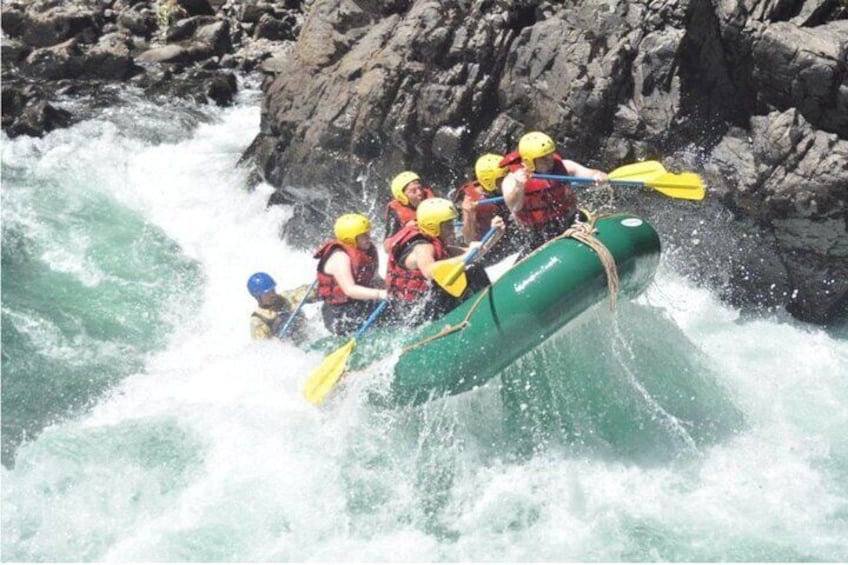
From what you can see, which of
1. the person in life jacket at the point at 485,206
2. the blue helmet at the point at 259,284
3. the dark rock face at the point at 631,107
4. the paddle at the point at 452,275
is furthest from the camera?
the blue helmet at the point at 259,284

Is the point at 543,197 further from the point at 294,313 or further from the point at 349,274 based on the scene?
the point at 294,313

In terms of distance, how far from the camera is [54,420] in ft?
23.3

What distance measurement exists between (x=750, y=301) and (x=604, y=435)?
8.05 feet

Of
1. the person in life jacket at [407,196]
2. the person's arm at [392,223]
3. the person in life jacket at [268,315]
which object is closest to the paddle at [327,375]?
the person in life jacket at [268,315]

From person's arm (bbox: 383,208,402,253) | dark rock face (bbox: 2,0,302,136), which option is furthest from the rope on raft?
dark rock face (bbox: 2,0,302,136)

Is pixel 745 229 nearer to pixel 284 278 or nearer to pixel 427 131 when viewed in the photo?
pixel 427 131

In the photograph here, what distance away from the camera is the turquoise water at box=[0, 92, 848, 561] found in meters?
5.64

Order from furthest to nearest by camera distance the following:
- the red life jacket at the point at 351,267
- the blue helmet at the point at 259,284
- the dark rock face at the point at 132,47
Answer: the dark rock face at the point at 132,47, the blue helmet at the point at 259,284, the red life jacket at the point at 351,267

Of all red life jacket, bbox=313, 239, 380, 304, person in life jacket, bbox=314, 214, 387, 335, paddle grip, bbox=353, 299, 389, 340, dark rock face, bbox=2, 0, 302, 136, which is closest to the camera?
paddle grip, bbox=353, 299, 389, 340

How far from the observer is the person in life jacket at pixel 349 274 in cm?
654

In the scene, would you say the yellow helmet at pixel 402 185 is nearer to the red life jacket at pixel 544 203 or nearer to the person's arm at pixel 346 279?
the person's arm at pixel 346 279

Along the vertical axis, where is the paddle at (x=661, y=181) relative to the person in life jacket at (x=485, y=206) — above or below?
above

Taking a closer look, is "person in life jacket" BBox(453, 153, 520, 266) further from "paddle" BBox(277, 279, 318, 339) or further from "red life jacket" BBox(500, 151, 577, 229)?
"paddle" BBox(277, 279, 318, 339)

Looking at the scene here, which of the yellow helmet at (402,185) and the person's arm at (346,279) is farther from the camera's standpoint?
the yellow helmet at (402,185)
